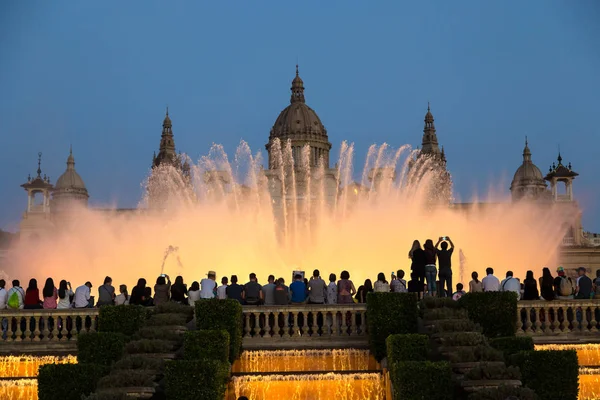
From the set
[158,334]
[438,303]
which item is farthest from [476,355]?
[158,334]

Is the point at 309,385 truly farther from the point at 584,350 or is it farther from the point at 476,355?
the point at 584,350

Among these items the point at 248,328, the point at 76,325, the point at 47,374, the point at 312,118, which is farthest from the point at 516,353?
the point at 312,118

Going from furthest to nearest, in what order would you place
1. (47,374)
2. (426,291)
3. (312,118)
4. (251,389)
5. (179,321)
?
(312,118) → (426,291) → (179,321) → (251,389) → (47,374)

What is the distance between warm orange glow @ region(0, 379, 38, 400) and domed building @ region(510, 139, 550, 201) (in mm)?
92079

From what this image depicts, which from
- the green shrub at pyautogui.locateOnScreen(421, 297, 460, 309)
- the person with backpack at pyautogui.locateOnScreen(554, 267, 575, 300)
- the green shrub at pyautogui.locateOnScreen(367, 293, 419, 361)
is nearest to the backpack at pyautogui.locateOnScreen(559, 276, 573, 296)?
the person with backpack at pyautogui.locateOnScreen(554, 267, 575, 300)

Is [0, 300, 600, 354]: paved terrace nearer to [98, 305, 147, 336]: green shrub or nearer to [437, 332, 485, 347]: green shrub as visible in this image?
[98, 305, 147, 336]: green shrub

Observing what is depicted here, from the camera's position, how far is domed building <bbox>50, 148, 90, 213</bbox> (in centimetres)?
10553

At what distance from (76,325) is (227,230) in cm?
2509

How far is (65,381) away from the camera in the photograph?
16672 millimetres

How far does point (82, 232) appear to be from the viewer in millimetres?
60562

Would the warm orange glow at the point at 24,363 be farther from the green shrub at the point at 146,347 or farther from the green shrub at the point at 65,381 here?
the green shrub at the point at 65,381

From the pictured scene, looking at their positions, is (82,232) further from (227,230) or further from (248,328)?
(248,328)

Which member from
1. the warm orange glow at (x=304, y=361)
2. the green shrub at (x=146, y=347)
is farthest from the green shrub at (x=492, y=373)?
the green shrub at (x=146, y=347)

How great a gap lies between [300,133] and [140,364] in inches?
3977
